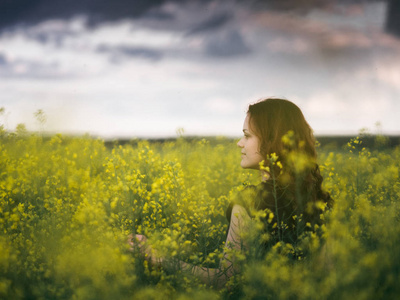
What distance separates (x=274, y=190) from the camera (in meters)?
2.08

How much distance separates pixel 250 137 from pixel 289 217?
2.41ft

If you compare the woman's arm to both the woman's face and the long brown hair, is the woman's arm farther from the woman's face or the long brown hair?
the woman's face

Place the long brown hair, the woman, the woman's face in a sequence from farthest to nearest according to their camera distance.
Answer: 1. the woman's face
2. the long brown hair
3. the woman

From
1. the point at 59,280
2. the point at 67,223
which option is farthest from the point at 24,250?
the point at 59,280

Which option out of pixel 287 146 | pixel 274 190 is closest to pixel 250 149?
pixel 287 146

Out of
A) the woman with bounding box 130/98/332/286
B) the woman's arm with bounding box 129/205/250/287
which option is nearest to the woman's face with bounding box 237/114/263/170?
the woman with bounding box 130/98/332/286

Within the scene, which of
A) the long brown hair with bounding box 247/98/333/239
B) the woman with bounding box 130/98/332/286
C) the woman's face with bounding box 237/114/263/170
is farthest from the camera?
the woman's face with bounding box 237/114/263/170

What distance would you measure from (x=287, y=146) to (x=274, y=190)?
18.4 inches

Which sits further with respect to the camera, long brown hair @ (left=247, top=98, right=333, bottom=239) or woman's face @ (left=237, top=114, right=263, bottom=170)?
woman's face @ (left=237, top=114, right=263, bottom=170)

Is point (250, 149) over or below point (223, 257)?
over

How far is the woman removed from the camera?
2.11 meters

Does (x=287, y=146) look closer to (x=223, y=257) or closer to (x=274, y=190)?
(x=274, y=190)

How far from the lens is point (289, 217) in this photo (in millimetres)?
2182

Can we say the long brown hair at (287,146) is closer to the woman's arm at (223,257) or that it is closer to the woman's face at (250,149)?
the woman's face at (250,149)
